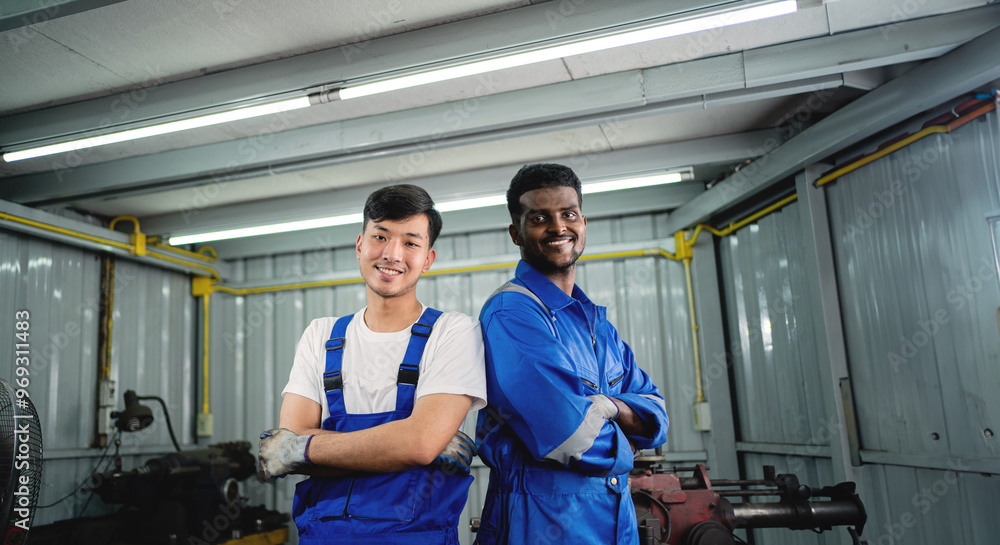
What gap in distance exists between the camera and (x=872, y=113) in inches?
148

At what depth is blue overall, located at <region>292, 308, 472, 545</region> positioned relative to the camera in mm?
1739

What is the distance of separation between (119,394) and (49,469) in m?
0.89

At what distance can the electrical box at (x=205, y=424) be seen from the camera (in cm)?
661

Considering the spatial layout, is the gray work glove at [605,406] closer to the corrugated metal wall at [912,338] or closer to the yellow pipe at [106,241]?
the corrugated metal wall at [912,338]

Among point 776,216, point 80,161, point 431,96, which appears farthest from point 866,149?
point 80,161

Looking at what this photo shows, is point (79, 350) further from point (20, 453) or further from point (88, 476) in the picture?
point (20, 453)

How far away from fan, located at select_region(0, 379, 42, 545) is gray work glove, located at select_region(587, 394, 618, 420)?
90.0 inches

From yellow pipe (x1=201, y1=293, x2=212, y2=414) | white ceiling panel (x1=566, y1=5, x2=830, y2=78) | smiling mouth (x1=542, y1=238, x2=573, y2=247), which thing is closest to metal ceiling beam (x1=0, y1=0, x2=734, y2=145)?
white ceiling panel (x1=566, y1=5, x2=830, y2=78)

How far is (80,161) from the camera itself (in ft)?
15.7

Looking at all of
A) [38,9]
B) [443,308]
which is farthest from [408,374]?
[443,308]

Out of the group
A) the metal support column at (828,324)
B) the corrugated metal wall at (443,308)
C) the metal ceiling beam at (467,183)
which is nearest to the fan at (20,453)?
the metal ceiling beam at (467,183)

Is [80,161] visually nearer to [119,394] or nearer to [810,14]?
[119,394]

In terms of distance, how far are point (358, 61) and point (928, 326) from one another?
358 cm

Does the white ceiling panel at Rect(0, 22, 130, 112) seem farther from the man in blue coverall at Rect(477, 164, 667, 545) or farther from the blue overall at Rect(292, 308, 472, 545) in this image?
the blue overall at Rect(292, 308, 472, 545)
